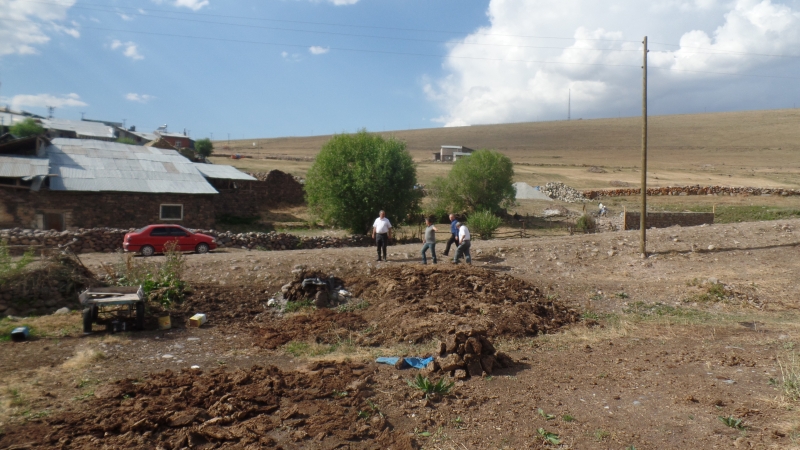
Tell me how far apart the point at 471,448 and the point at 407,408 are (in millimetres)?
1215

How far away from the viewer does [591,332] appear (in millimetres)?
10078

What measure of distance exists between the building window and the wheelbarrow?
51.2 ft

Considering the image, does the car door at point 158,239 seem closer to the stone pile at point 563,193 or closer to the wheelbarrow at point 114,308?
the wheelbarrow at point 114,308

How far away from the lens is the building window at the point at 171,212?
82.2 feet

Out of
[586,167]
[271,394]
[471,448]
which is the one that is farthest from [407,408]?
[586,167]

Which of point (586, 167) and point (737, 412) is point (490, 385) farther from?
point (586, 167)

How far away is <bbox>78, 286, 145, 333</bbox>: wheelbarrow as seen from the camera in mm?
9834

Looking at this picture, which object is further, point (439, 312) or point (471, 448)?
point (439, 312)

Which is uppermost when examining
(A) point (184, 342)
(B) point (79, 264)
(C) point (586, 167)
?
(C) point (586, 167)

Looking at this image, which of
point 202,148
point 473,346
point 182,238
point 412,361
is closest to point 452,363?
point 473,346

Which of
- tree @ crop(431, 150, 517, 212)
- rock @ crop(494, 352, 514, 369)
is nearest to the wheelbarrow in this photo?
rock @ crop(494, 352, 514, 369)

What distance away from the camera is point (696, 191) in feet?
147

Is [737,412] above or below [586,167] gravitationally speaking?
below

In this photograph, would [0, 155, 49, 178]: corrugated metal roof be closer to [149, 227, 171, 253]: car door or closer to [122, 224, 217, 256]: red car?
[122, 224, 217, 256]: red car
